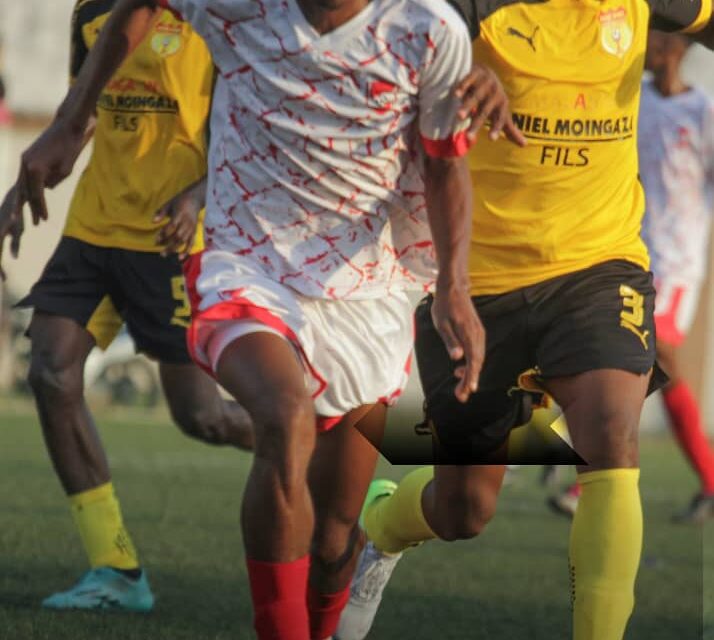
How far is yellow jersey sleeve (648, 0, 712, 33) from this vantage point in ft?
18.7

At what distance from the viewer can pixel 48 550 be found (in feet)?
25.4

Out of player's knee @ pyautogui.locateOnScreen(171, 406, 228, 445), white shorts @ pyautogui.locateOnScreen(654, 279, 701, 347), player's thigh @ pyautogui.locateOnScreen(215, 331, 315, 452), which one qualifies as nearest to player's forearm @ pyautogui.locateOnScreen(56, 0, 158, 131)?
player's thigh @ pyautogui.locateOnScreen(215, 331, 315, 452)

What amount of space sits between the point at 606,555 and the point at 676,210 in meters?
5.66

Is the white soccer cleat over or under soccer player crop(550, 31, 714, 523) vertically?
over

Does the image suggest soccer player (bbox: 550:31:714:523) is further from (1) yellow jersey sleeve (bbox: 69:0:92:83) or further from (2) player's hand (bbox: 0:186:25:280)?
(2) player's hand (bbox: 0:186:25:280)

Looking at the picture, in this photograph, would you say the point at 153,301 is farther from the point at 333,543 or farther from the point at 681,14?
the point at 681,14

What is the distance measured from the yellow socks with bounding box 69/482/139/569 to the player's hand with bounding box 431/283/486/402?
2.32m

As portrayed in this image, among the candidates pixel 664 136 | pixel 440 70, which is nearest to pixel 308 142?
pixel 440 70

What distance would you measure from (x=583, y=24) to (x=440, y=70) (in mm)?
1063

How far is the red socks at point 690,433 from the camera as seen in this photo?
Answer: 1049 centimetres

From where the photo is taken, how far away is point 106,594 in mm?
6418

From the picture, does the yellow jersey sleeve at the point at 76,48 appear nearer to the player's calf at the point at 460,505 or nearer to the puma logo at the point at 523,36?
the puma logo at the point at 523,36

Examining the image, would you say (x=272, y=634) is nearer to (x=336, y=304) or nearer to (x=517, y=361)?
(x=336, y=304)

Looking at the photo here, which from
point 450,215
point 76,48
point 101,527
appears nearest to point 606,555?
point 450,215
